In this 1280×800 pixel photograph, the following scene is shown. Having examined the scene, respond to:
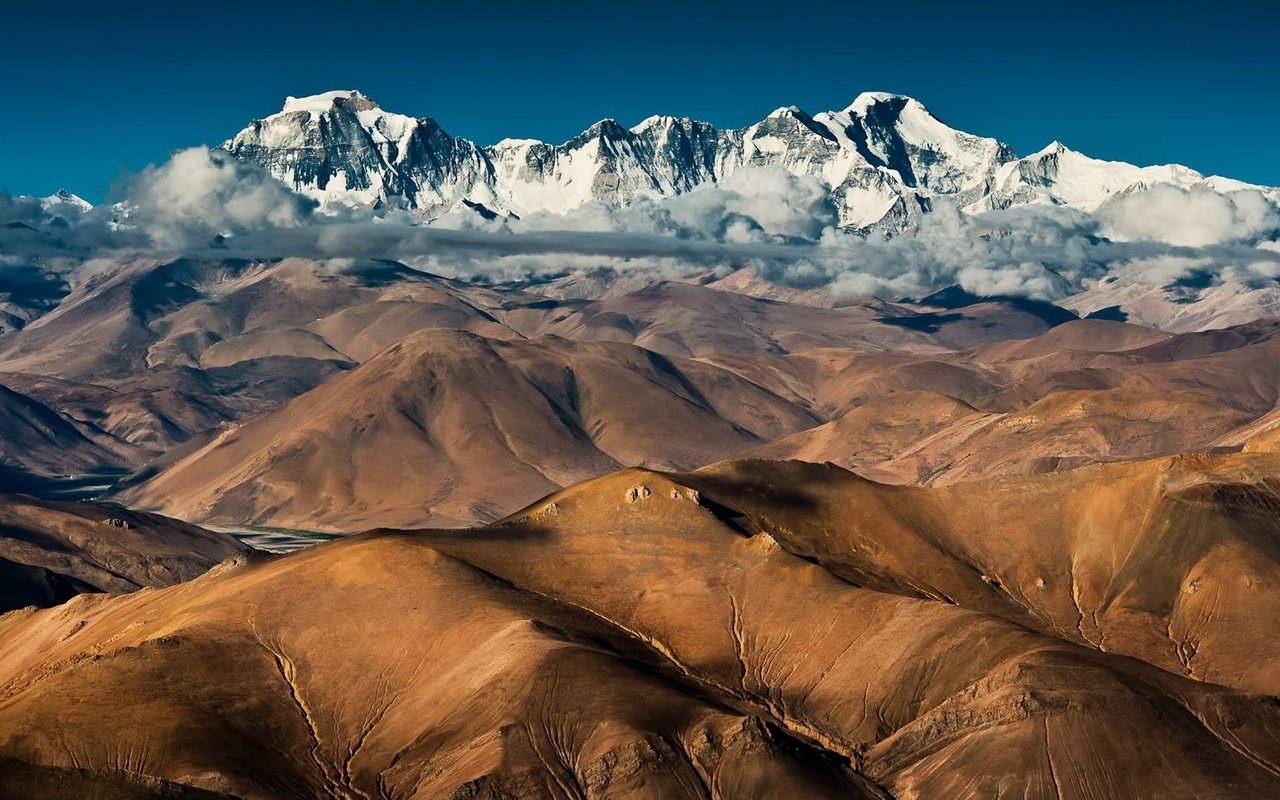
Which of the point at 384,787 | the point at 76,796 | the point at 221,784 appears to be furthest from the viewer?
the point at 384,787

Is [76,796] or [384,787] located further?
[384,787]

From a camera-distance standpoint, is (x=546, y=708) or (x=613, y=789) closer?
(x=613, y=789)

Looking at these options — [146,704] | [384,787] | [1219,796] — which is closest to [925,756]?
[1219,796]

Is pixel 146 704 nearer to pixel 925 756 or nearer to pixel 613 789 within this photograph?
pixel 613 789

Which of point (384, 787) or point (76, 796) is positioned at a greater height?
point (76, 796)

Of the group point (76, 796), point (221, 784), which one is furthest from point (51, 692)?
point (76, 796)

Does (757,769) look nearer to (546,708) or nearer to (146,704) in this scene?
(546,708)

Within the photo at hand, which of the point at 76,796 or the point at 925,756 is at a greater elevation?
the point at 76,796

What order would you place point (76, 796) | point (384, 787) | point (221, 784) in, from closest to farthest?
point (76, 796) → point (221, 784) → point (384, 787)
